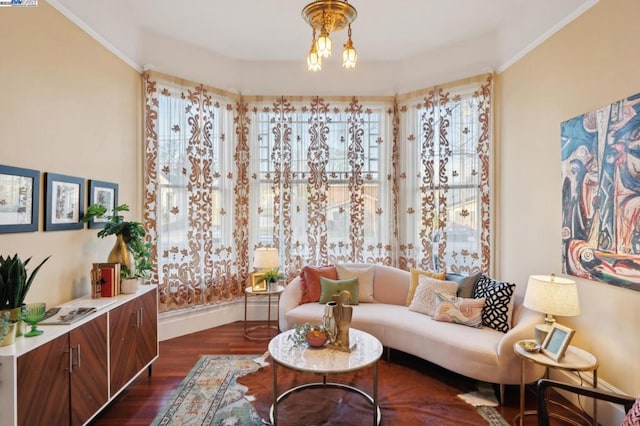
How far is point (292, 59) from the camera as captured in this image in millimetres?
4230

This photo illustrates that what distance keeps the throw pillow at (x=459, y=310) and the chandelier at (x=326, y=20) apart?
2319 mm

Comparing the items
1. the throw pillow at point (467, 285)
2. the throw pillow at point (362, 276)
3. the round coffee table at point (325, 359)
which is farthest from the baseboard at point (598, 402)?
the throw pillow at point (362, 276)

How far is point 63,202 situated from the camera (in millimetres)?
2516

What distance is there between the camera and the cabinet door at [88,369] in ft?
6.40

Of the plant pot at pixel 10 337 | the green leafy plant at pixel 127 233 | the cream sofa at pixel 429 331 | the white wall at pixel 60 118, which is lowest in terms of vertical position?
the cream sofa at pixel 429 331

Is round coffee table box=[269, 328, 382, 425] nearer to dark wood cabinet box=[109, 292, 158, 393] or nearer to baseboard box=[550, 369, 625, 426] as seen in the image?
dark wood cabinet box=[109, 292, 158, 393]

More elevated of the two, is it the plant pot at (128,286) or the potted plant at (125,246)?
the potted plant at (125,246)

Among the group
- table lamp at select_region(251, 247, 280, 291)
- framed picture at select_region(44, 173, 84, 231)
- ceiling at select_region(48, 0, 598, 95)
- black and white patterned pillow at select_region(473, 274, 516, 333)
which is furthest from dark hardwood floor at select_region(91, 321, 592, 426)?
ceiling at select_region(48, 0, 598, 95)

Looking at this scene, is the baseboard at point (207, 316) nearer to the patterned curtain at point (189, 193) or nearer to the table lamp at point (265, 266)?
the patterned curtain at point (189, 193)

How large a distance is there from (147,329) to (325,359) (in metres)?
1.63

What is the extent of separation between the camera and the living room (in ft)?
7.00

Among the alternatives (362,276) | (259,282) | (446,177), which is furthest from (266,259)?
(446,177)

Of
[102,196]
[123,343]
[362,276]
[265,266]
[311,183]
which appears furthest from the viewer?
[311,183]

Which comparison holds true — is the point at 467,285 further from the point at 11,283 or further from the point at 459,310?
the point at 11,283
